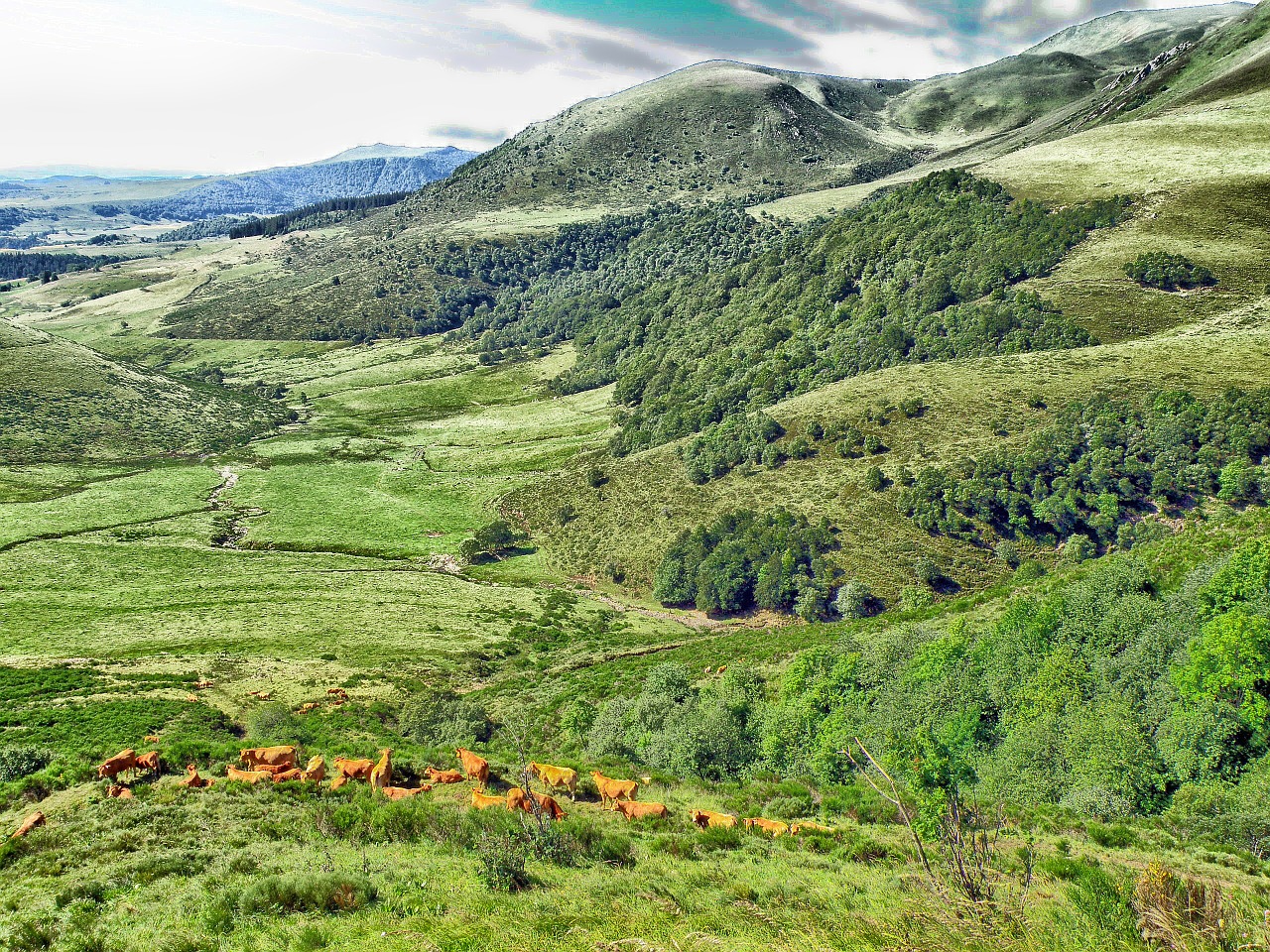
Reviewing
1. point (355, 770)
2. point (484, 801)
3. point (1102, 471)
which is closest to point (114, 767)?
point (355, 770)

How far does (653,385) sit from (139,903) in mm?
145620


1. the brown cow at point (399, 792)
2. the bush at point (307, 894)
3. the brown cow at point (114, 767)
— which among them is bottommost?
the brown cow at point (399, 792)

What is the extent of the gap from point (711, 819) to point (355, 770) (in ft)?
44.1

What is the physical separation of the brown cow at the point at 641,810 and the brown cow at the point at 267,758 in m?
13.0

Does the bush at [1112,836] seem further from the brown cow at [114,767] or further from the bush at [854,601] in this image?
the bush at [854,601]

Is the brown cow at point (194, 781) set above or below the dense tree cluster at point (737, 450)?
above

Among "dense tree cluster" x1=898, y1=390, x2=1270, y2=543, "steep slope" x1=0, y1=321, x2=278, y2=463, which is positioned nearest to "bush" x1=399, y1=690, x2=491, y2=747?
"dense tree cluster" x1=898, y1=390, x2=1270, y2=543

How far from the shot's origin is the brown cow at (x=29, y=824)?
17953 mm

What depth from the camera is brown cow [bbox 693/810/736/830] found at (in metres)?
21.4

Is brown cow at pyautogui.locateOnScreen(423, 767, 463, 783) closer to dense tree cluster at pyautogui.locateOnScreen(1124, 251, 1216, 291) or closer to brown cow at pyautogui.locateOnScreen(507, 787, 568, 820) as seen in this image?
brown cow at pyautogui.locateOnScreen(507, 787, 568, 820)

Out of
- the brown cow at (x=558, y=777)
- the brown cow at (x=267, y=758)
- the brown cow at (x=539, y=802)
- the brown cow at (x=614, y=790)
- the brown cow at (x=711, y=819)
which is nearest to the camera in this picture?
the brown cow at (x=539, y=802)

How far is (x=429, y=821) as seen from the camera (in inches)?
785

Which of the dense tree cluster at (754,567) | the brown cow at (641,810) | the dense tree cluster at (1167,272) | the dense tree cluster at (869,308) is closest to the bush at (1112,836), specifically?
the brown cow at (641,810)

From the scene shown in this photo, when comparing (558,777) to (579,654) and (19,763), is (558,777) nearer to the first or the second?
(19,763)
